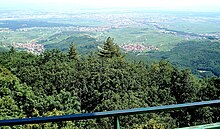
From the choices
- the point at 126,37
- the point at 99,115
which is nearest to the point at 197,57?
the point at 126,37

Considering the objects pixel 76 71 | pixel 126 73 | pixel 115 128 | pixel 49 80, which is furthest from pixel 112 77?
pixel 115 128

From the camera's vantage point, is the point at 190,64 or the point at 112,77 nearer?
the point at 112,77

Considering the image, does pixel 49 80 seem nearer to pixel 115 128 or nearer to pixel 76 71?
pixel 76 71

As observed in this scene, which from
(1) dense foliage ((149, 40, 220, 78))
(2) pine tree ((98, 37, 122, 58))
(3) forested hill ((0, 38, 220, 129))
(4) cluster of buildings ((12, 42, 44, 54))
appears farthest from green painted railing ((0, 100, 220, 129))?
(4) cluster of buildings ((12, 42, 44, 54))

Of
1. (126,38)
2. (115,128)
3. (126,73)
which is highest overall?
(115,128)

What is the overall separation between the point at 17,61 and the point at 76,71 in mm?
5682

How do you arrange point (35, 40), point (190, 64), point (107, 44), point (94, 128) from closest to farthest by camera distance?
point (94, 128) → point (107, 44) → point (190, 64) → point (35, 40)

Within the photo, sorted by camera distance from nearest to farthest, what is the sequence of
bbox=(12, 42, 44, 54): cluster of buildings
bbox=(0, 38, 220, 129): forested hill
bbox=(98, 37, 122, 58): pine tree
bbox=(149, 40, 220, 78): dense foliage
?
bbox=(0, 38, 220, 129): forested hill
bbox=(98, 37, 122, 58): pine tree
bbox=(149, 40, 220, 78): dense foliage
bbox=(12, 42, 44, 54): cluster of buildings

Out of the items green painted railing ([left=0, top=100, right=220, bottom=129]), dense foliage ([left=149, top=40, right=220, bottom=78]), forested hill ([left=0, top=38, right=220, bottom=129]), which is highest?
green painted railing ([left=0, top=100, right=220, bottom=129])

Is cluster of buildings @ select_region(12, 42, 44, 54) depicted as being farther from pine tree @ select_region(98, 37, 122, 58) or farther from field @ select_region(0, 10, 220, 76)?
pine tree @ select_region(98, 37, 122, 58)

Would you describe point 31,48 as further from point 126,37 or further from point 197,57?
point 126,37

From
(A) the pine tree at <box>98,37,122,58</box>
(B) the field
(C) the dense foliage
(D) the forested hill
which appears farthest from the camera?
(B) the field

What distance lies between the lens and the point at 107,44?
1339 inches

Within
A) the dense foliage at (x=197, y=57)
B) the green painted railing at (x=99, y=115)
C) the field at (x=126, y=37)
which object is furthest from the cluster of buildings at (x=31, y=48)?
the green painted railing at (x=99, y=115)
